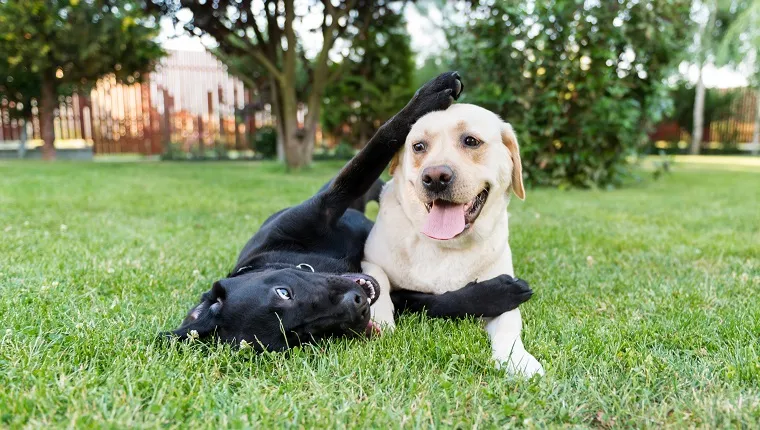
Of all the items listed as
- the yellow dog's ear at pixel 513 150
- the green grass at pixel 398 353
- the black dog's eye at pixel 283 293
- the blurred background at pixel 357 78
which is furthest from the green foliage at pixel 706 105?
the black dog's eye at pixel 283 293

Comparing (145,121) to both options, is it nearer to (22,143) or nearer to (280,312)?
(22,143)

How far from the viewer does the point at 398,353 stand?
1.82 m

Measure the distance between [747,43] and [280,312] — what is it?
24533 mm

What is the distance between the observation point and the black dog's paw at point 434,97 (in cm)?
244

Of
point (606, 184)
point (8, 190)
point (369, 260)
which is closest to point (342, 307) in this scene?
point (369, 260)

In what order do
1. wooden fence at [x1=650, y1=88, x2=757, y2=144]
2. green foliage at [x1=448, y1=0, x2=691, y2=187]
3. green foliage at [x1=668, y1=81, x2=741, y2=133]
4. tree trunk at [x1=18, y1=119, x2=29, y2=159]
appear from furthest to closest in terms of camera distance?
wooden fence at [x1=650, y1=88, x2=757, y2=144]
green foliage at [x1=668, y1=81, x2=741, y2=133]
tree trunk at [x1=18, y1=119, x2=29, y2=159]
green foliage at [x1=448, y1=0, x2=691, y2=187]

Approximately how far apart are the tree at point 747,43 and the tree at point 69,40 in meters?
19.8

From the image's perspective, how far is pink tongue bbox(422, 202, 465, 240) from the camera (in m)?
2.22

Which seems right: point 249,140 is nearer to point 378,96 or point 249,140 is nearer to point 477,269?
point 378,96

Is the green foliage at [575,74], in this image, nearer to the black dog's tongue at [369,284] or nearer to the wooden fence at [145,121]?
the black dog's tongue at [369,284]

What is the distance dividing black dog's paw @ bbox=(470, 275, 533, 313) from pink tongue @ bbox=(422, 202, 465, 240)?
246 millimetres

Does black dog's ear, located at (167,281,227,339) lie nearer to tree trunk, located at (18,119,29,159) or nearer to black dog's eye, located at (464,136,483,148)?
black dog's eye, located at (464,136,483,148)

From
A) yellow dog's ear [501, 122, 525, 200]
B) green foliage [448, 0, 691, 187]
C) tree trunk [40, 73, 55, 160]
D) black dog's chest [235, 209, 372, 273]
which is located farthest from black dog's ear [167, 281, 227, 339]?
tree trunk [40, 73, 55, 160]

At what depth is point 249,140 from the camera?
60.0ft
